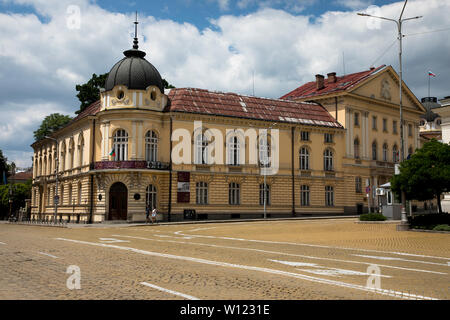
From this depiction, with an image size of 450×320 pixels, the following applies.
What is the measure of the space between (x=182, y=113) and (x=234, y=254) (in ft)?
106

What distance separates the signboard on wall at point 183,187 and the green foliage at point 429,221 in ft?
78.1

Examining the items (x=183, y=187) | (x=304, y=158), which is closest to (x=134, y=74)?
(x=183, y=187)

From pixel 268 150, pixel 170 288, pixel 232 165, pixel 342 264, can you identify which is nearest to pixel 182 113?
pixel 232 165

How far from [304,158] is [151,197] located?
722 inches

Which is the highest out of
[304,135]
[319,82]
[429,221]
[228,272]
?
[319,82]

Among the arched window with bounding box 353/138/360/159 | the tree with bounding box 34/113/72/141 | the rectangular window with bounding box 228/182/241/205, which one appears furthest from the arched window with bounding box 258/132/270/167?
the tree with bounding box 34/113/72/141

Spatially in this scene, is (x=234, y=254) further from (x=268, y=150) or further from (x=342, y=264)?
(x=268, y=150)

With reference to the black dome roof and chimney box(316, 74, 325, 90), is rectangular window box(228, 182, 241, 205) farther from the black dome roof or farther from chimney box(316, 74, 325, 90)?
chimney box(316, 74, 325, 90)

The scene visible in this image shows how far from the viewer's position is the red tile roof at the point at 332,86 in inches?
2316

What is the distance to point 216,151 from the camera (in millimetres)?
49000

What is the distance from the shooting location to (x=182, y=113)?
156 ft

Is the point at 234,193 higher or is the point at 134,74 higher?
the point at 134,74

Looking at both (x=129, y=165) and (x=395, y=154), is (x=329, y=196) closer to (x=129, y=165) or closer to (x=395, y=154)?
(x=395, y=154)

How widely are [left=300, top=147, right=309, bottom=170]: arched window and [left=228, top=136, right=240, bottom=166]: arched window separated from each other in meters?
8.21
